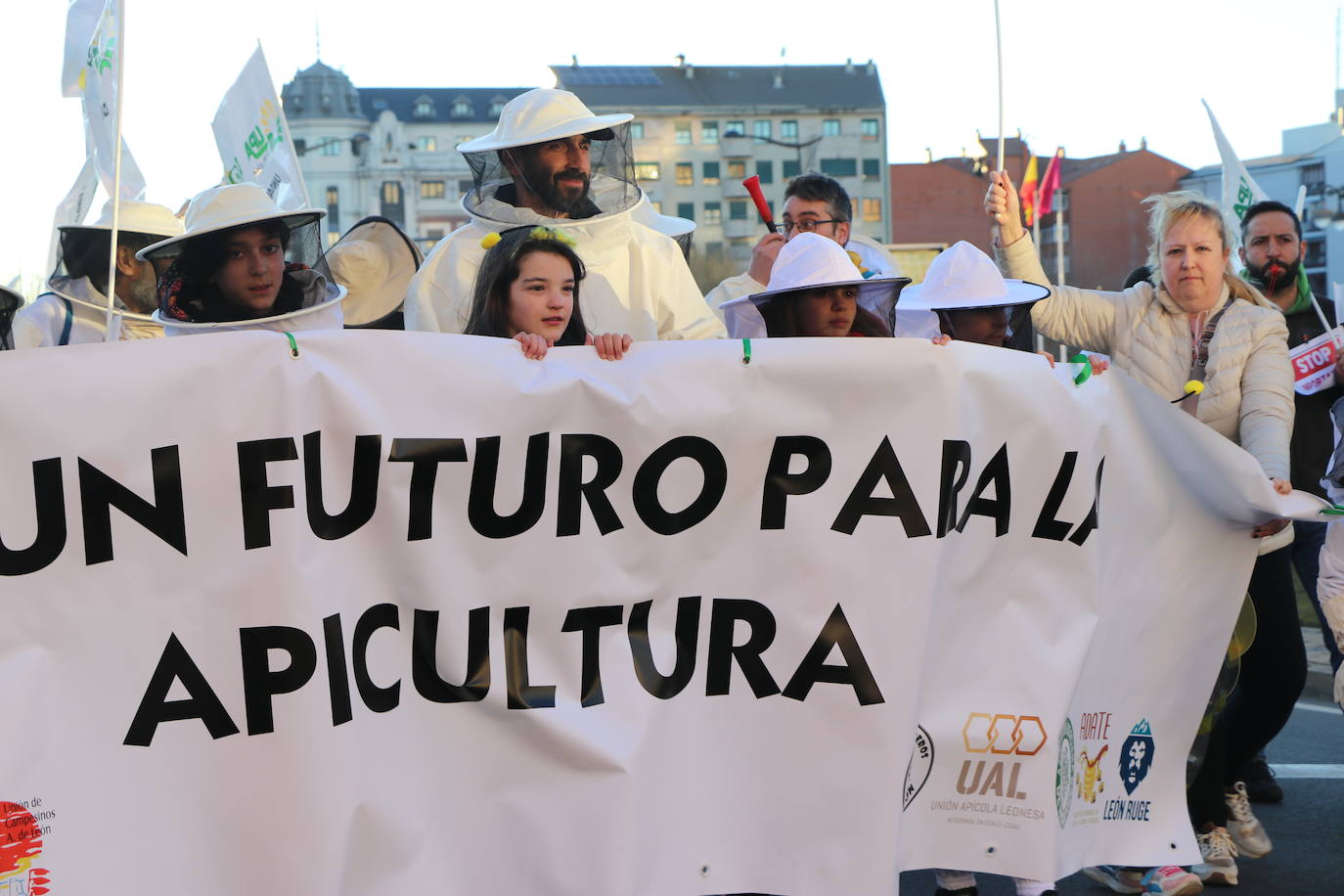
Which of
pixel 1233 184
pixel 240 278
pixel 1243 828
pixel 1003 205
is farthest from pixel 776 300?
pixel 1233 184

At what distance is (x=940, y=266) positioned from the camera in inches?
188

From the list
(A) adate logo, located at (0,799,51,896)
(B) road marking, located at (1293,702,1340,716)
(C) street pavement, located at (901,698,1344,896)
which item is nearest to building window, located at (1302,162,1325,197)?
(B) road marking, located at (1293,702,1340,716)

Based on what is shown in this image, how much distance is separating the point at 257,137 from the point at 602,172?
3313 millimetres

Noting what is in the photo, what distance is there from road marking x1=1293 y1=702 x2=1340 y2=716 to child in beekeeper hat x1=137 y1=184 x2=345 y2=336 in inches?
202

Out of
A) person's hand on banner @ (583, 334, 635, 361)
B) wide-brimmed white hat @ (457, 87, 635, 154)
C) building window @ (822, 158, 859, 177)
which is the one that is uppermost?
building window @ (822, 158, 859, 177)

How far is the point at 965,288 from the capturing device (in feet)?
15.2

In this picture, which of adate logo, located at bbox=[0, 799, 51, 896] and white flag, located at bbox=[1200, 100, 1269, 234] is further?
white flag, located at bbox=[1200, 100, 1269, 234]

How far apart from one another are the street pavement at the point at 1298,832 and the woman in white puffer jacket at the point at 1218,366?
0.10 meters

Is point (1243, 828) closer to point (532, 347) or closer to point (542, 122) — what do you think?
point (532, 347)

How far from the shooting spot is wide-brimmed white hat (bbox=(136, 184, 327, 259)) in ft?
14.4

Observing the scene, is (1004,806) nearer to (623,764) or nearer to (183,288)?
(623,764)

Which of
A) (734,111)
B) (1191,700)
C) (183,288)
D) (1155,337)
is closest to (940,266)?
(1155,337)

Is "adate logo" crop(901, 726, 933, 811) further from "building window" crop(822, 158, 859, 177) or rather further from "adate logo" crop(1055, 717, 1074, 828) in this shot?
"building window" crop(822, 158, 859, 177)

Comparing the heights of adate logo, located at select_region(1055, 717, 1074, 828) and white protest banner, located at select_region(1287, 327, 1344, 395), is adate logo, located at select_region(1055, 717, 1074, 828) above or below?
below
